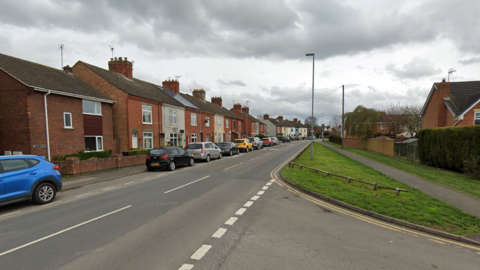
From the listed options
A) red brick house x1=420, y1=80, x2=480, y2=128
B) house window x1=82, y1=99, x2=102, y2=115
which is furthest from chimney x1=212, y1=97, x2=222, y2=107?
red brick house x1=420, y1=80, x2=480, y2=128

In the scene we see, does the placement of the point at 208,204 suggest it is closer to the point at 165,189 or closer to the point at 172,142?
the point at 165,189

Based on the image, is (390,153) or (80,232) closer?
(80,232)

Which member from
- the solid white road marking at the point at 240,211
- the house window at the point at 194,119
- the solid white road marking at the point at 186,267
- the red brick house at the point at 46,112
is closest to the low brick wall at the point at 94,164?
the red brick house at the point at 46,112

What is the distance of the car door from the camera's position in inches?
253

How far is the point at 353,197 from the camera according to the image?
7645 mm

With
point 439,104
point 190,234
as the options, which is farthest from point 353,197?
point 439,104

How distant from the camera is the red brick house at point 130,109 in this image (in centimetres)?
2031

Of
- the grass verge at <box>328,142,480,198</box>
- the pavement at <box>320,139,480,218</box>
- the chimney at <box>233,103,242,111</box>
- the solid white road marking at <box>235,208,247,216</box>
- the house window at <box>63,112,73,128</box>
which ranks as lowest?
the grass verge at <box>328,142,480,198</box>

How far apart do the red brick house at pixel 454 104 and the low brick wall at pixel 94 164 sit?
30.1 metres

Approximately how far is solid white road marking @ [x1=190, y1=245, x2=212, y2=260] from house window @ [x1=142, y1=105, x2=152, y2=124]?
784 inches

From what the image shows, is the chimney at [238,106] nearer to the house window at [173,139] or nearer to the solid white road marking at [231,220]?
the house window at [173,139]

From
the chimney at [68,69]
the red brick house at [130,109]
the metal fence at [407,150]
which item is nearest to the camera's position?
the red brick house at [130,109]

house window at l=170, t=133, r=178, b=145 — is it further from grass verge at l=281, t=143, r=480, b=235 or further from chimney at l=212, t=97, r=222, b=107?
chimney at l=212, t=97, r=222, b=107

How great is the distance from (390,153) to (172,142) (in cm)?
2466
